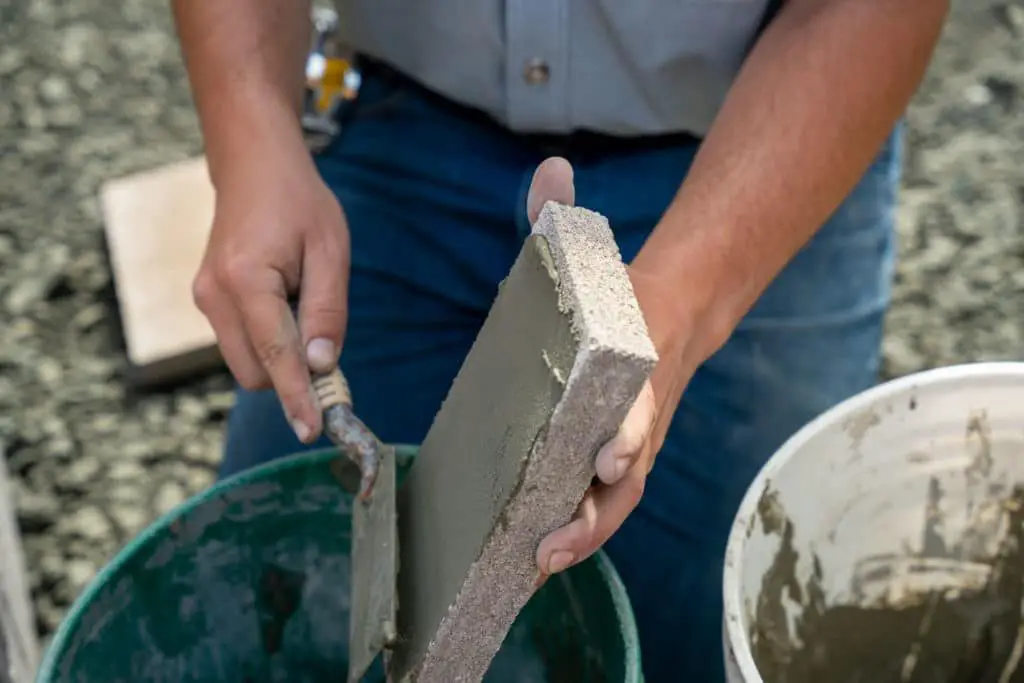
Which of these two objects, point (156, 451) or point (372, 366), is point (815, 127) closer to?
point (372, 366)

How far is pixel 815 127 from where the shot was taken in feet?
3.09

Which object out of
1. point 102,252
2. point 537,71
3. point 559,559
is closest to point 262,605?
point 559,559

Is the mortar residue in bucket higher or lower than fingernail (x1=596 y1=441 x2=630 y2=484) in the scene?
lower

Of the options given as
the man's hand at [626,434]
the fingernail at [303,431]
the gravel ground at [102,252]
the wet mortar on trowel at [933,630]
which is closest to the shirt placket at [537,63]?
the man's hand at [626,434]

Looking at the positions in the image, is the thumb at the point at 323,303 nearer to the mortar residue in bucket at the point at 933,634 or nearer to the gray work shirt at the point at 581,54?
the gray work shirt at the point at 581,54

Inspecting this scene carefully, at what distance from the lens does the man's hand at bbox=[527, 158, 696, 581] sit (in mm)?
659

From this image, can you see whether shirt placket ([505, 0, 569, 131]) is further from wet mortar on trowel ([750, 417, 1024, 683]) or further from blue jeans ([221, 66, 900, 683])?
wet mortar on trowel ([750, 417, 1024, 683])

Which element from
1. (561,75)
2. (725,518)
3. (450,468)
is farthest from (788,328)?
(450,468)

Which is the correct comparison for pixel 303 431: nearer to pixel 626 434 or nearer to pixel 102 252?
pixel 626 434

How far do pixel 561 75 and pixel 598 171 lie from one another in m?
0.10

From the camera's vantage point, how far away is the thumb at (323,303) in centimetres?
91

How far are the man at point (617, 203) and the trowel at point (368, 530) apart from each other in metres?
0.03

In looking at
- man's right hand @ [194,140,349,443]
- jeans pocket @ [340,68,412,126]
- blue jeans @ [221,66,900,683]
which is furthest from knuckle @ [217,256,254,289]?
jeans pocket @ [340,68,412,126]

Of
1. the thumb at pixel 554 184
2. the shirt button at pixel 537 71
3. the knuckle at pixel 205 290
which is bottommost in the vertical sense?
the knuckle at pixel 205 290
